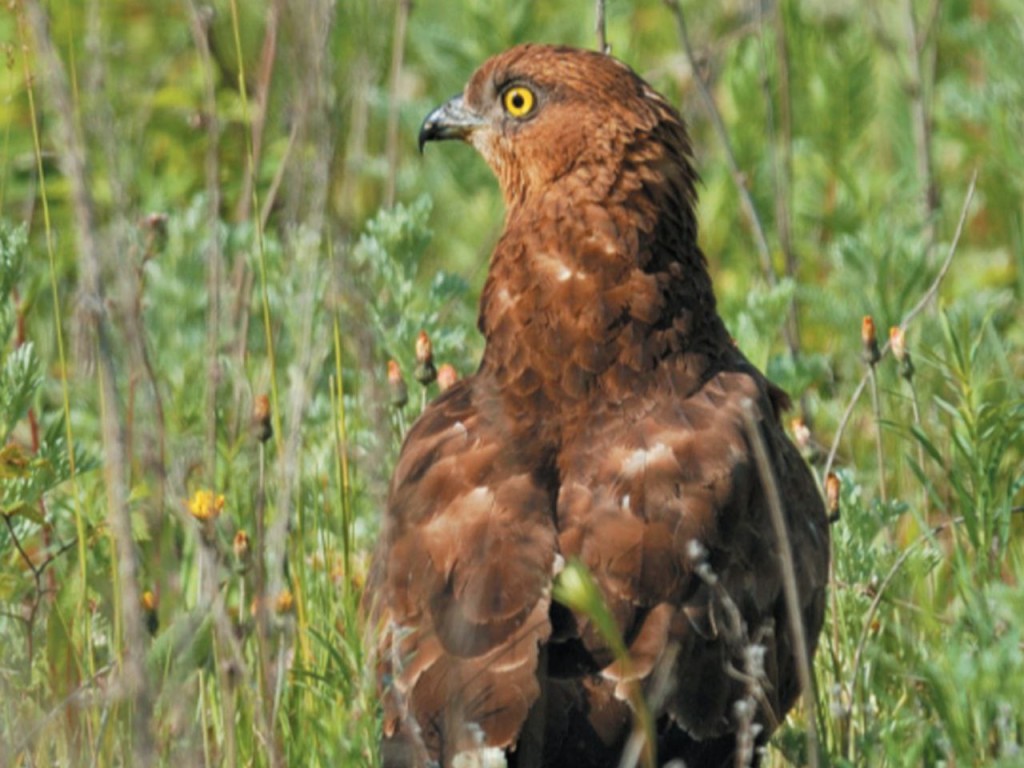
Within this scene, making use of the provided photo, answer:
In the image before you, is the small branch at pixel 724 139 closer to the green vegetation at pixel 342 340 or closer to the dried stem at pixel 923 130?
the green vegetation at pixel 342 340

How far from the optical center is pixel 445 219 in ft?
25.1

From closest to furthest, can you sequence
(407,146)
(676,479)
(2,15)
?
(676,479)
(2,15)
(407,146)

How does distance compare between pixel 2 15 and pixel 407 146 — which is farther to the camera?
pixel 407 146

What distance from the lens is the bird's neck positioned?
425 cm

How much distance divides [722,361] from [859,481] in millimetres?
1357

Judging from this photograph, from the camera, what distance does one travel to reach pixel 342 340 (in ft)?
18.1

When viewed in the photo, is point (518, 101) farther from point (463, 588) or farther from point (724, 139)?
point (463, 588)

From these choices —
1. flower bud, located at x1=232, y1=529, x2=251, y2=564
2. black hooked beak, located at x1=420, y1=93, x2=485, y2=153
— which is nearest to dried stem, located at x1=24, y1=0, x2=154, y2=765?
flower bud, located at x1=232, y1=529, x2=251, y2=564

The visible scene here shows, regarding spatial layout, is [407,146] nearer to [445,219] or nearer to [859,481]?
[445,219]

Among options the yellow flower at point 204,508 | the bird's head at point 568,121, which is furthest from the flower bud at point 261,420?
the bird's head at point 568,121

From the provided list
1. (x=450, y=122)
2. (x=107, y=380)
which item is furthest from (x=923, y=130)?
(x=107, y=380)

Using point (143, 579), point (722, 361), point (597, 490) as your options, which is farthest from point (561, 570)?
point (143, 579)

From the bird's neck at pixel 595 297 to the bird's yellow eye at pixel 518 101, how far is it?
0.27 metres

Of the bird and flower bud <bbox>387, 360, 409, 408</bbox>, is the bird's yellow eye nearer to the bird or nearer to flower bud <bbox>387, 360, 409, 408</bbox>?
the bird
